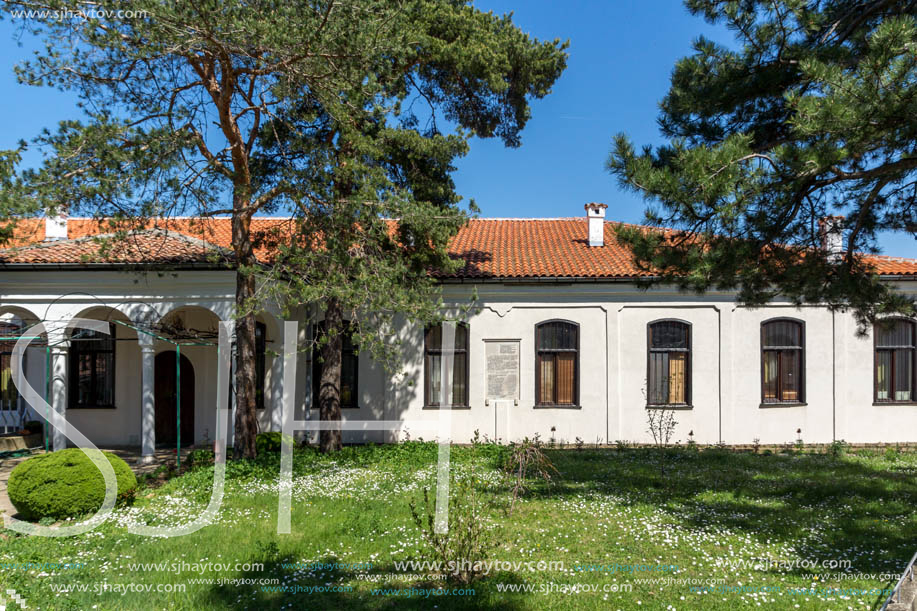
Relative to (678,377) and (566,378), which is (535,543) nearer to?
(566,378)

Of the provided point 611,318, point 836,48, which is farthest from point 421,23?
point 611,318

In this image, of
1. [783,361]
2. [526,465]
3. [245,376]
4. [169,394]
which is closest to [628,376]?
[783,361]

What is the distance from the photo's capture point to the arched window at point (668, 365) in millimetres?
13656

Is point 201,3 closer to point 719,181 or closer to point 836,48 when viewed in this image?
point 719,181

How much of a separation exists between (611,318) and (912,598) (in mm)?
9826

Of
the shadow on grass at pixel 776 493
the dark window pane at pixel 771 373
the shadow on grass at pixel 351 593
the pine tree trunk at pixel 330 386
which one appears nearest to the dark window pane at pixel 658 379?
the shadow on grass at pixel 776 493

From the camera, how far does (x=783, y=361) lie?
1380 cm

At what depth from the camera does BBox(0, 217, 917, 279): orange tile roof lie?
461 inches

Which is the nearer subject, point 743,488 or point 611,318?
point 743,488

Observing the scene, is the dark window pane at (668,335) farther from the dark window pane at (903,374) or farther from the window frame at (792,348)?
the dark window pane at (903,374)

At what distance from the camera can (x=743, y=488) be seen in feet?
30.1

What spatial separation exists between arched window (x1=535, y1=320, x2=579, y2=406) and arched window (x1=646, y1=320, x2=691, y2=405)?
188cm

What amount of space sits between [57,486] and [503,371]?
8.98 meters

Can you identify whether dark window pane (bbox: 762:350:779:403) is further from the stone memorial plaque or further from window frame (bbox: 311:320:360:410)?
window frame (bbox: 311:320:360:410)
